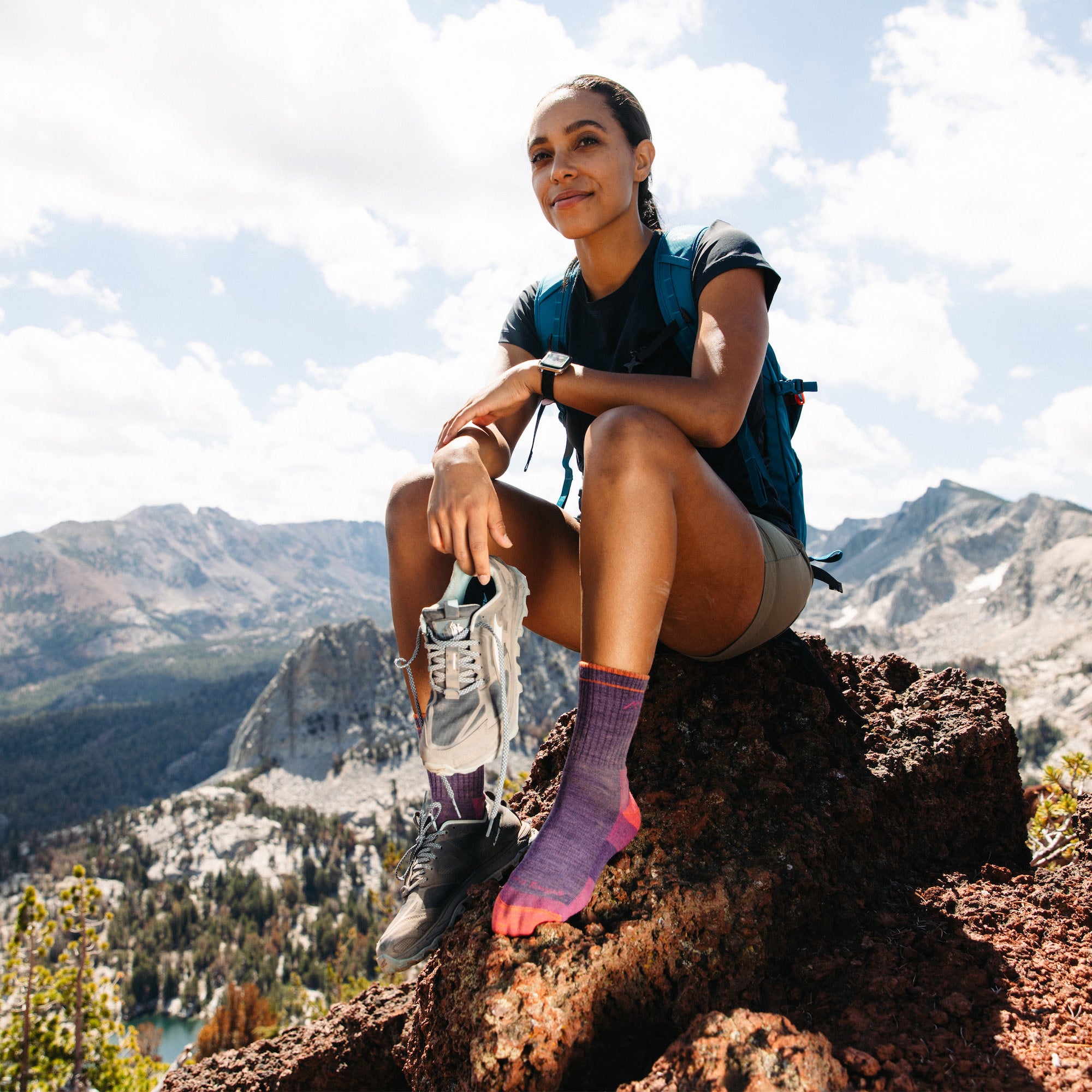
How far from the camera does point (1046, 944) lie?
2.22 metres

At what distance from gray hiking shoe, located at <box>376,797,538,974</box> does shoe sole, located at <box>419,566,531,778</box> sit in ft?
1.17

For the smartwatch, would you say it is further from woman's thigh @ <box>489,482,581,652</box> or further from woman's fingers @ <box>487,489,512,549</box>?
woman's fingers @ <box>487,489,512,549</box>

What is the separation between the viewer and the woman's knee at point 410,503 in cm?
265

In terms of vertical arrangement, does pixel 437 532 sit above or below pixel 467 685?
above

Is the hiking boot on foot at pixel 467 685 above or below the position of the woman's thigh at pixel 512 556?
below

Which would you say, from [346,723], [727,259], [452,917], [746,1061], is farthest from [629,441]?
[346,723]

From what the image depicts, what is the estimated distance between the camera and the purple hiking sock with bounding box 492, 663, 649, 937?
216 centimetres

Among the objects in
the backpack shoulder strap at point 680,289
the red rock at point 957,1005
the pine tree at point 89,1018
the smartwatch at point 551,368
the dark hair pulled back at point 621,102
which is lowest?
the pine tree at point 89,1018

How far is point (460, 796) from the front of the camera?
2.66 meters

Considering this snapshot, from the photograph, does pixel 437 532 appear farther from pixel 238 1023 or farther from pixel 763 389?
pixel 238 1023

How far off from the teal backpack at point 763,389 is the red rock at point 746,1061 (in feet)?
5.76

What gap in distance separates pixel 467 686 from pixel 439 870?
2.57 feet

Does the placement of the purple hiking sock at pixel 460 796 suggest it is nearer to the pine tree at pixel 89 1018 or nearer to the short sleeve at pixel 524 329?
the short sleeve at pixel 524 329

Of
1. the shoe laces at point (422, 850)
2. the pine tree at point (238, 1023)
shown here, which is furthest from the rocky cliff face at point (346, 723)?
the shoe laces at point (422, 850)
